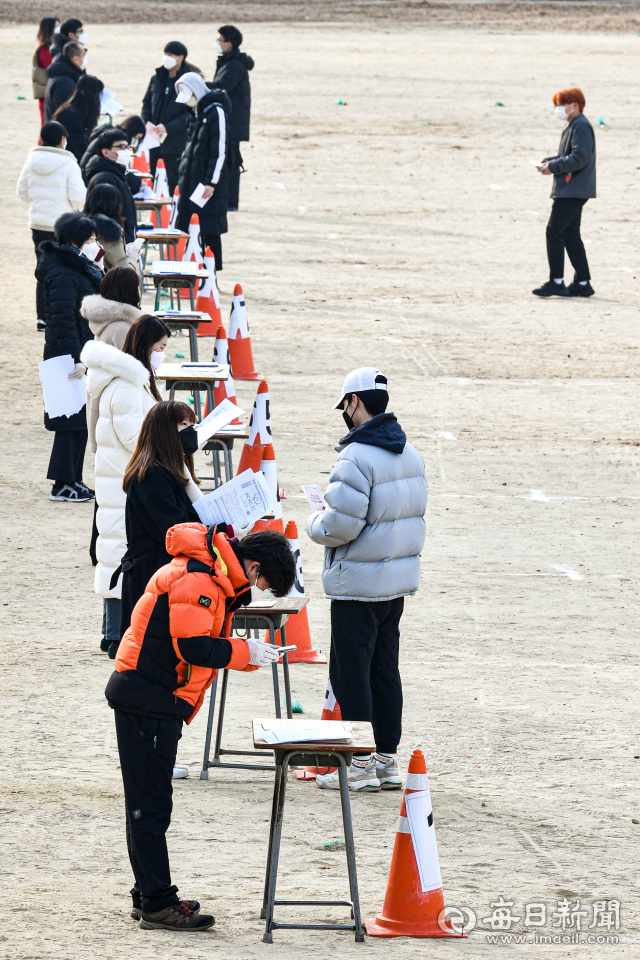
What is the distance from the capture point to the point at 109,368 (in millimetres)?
7895

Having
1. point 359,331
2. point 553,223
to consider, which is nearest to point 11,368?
point 359,331

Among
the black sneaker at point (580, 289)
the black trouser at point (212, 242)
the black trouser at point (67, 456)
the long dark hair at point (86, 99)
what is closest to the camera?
the black trouser at point (67, 456)

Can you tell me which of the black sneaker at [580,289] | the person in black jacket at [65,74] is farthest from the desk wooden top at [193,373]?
the black sneaker at [580,289]

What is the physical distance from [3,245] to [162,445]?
51.3 feet

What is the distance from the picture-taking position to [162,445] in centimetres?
655

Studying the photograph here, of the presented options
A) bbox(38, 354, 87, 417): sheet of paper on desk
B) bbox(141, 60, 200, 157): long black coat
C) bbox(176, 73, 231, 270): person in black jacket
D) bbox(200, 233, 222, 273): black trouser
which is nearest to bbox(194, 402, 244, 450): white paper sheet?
bbox(38, 354, 87, 417): sheet of paper on desk

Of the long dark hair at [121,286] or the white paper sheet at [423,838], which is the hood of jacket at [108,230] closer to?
the long dark hair at [121,286]

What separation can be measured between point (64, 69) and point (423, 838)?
15.5 m

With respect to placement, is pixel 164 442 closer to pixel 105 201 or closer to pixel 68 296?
pixel 68 296

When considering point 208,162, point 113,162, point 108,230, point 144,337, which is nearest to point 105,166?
point 113,162

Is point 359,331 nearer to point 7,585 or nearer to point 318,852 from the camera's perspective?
point 7,585

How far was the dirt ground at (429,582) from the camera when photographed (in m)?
5.92

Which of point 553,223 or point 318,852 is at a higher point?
point 553,223

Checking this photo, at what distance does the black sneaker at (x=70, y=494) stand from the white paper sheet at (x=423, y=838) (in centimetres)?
633
